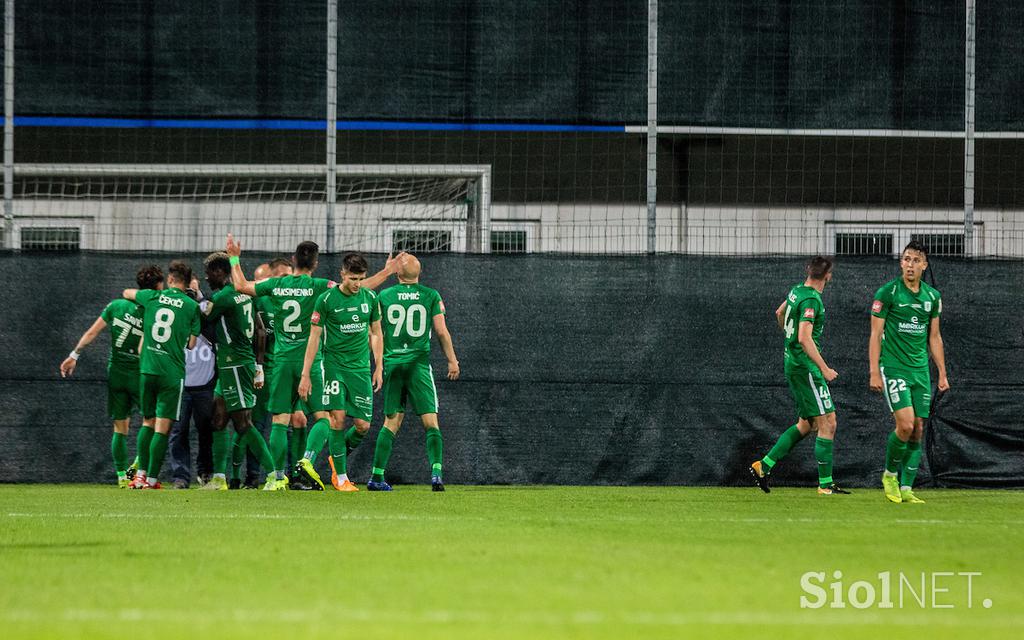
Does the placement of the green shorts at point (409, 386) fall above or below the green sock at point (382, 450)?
above

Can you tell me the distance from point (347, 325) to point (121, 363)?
242cm

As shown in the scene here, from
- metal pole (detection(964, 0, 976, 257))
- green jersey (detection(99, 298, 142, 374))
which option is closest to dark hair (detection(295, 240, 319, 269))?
green jersey (detection(99, 298, 142, 374))

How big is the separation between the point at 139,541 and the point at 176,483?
5.50 metres

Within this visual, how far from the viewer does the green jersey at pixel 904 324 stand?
11.2m

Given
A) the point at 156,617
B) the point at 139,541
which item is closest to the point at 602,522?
the point at 139,541

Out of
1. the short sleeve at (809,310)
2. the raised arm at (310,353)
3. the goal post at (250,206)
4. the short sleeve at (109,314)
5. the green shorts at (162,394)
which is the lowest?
the green shorts at (162,394)

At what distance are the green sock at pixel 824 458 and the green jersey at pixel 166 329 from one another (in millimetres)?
5478

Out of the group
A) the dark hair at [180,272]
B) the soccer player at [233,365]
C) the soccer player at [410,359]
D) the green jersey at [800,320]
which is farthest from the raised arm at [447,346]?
the green jersey at [800,320]

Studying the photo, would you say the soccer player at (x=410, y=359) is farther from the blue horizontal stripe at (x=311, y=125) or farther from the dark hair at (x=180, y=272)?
the blue horizontal stripe at (x=311, y=125)

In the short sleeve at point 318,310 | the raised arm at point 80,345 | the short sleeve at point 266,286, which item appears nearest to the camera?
the short sleeve at point 318,310

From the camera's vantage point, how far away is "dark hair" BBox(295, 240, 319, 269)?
476 inches

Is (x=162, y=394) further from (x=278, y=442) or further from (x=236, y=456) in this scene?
(x=278, y=442)

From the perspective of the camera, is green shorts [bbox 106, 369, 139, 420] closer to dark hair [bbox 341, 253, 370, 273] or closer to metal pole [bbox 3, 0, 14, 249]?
metal pole [bbox 3, 0, 14, 249]

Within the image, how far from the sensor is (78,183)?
50.1ft
